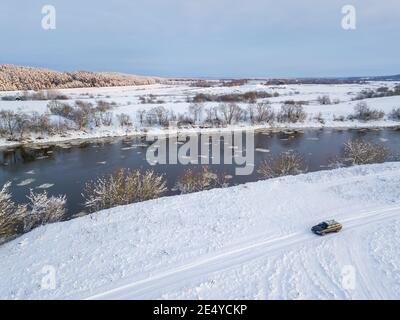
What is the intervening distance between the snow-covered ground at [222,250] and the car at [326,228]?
0.40 meters

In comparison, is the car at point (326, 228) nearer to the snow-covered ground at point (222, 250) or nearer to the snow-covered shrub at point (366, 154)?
the snow-covered ground at point (222, 250)

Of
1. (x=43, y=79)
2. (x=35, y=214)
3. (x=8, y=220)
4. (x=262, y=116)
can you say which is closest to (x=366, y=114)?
(x=262, y=116)

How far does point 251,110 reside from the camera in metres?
61.4

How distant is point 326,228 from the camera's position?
15.3 metres

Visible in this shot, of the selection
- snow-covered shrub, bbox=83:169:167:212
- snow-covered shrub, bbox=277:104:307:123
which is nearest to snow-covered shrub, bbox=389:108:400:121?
snow-covered shrub, bbox=277:104:307:123

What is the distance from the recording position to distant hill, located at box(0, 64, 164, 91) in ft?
307

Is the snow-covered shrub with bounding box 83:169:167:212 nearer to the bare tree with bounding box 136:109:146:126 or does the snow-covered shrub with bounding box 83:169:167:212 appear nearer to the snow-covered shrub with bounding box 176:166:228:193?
the snow-covered shrub with bounding box 176:166:228:193

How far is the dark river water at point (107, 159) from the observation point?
2736cm

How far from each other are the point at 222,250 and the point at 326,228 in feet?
16.6

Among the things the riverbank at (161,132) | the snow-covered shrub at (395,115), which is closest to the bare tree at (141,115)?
the riverbank at (161,132)

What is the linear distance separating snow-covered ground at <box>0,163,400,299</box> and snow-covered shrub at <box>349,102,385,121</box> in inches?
1706

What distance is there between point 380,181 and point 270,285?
14.7m
